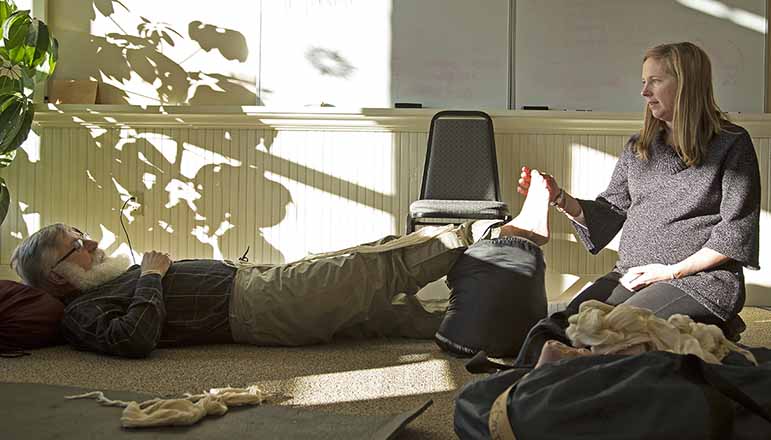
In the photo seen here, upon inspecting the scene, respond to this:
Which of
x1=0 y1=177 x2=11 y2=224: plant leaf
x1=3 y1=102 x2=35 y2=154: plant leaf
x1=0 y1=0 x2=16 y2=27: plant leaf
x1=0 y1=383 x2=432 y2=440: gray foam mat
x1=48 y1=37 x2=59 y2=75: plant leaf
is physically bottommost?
x1=0 y1=383 x2=432 y2=440: gray foam mat

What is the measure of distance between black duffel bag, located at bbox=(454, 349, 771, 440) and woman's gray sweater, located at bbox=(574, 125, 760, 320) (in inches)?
38.7

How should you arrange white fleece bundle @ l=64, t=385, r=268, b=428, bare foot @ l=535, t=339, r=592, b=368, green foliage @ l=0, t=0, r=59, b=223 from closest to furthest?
bare foot @ l=535, t=339, r=592, b=368 → white fleece bundle @ l=64, t=385, r=268, b=428 → green foliage @ l=0, t=0, r=59, b=223

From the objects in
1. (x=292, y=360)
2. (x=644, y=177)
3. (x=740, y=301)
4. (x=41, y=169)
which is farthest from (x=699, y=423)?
(x=41, y=169)

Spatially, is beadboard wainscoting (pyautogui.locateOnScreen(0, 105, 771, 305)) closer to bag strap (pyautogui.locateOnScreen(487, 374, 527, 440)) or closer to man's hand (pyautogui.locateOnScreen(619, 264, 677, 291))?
man's hand (pyautogui.locateOnScreen(619, 264, 677, 291))

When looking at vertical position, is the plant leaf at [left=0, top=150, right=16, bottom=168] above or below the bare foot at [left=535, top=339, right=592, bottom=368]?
above

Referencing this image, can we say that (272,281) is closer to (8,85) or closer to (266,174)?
(266,174)

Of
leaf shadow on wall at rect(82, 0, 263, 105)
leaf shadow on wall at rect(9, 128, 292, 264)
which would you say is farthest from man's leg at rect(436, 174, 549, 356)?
leaf shadow on wall at rect(82, 0, 263, 105)

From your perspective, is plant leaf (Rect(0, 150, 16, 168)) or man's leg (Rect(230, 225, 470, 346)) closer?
man's leg (Rect(230, 225, 470, 346))

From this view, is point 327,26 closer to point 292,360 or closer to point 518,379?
point 292,360

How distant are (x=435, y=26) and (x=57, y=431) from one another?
310cm

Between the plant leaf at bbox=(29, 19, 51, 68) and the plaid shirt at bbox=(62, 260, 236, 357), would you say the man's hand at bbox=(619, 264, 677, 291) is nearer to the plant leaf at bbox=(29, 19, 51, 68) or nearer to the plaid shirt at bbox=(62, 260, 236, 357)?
the plaid shirt at bbox=(62, 260, 236, 357)

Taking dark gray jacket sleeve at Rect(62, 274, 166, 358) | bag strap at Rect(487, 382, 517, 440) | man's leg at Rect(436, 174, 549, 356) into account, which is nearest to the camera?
bag strap at Rect(487, 382, 517, 440)

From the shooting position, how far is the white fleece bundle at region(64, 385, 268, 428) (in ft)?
6.89

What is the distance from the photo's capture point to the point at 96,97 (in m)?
4.76
